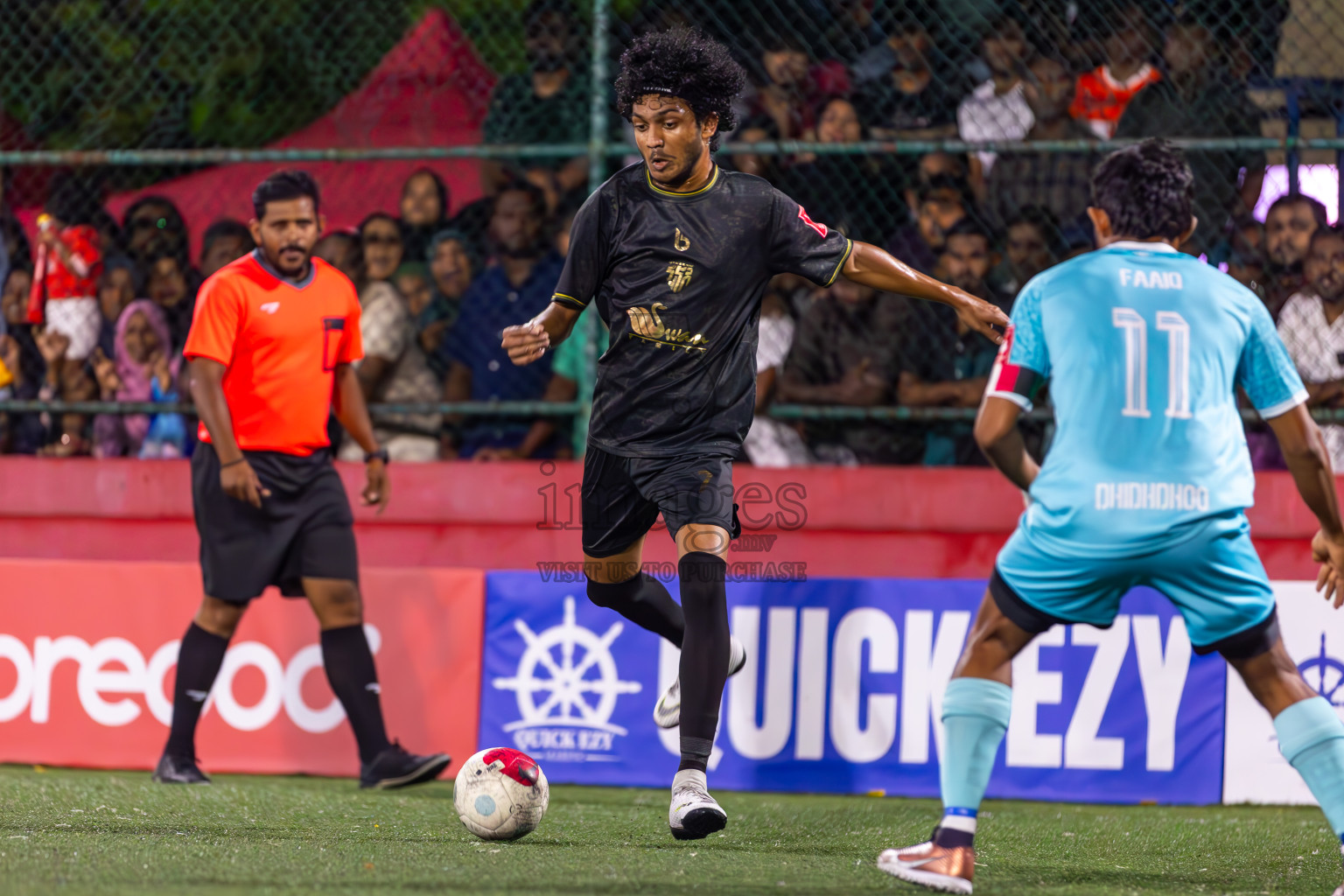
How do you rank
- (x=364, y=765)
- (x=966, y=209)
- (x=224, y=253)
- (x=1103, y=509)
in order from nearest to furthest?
1. (x=1103, y=509)
2. (x=364, y=765)
3. (x=966, y=209)
4. (x=224, y=253)

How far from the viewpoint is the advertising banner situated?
627 centimetres

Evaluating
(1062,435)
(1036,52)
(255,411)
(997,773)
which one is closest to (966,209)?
(1036,52)

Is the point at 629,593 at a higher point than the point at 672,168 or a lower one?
lower

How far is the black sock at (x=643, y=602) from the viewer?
207 inches

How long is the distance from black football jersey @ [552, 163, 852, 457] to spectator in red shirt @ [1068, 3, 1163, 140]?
10.6 ft

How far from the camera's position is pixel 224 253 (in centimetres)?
826

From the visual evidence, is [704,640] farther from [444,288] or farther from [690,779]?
[444,288]

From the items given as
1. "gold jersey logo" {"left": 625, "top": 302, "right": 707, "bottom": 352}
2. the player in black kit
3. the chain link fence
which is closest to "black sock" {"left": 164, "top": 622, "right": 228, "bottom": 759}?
the chain link fence

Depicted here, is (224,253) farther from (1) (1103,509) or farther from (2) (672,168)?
A: (1) (1103,509)

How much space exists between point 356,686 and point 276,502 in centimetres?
80

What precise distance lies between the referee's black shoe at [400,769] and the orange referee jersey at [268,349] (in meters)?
1.27

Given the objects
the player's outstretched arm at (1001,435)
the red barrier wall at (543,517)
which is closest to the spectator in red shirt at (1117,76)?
the red barrier wall at (543,517)

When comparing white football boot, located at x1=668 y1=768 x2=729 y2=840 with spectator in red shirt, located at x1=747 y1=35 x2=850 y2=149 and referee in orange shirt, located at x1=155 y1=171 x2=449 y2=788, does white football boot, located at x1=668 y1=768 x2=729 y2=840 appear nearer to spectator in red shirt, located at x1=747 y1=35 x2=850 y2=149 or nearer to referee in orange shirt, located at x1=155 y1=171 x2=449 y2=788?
referee in orange shirt, located at x1=155 y1=171 x2=449 y2=788

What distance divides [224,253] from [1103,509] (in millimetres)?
5947
